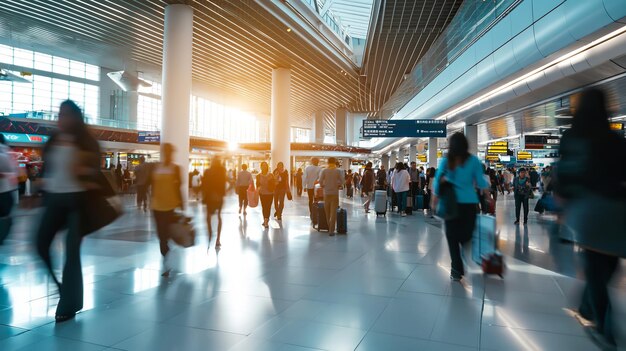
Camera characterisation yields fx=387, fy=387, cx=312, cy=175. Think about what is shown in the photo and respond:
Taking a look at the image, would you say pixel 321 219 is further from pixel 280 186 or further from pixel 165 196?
pixel 165 196

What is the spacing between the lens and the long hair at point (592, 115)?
269 centimetres

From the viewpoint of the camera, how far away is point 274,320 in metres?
3.51

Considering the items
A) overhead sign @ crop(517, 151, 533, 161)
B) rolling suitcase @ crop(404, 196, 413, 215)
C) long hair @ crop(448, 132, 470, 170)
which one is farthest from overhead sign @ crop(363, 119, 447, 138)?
overhead sign @ crop(517, 151, 533, 161)

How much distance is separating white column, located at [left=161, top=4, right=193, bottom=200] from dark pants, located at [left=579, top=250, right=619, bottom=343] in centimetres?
1745

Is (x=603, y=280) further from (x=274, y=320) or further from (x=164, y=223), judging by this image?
(x=164, y=223)

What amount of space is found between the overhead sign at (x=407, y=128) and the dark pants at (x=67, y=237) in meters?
19.1

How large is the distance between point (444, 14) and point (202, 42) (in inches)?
602

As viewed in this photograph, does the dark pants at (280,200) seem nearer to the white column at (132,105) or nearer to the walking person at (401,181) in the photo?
the walking person at (401,181)

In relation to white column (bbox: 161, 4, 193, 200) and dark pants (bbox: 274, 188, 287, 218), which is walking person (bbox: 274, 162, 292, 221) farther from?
white column (bbox: 161, 4, 193, 200)

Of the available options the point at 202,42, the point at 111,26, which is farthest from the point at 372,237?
the point at 111,26

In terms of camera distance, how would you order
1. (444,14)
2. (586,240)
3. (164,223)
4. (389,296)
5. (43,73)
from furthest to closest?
(43,73) → (444,14) → (164,223) → (389,296) → (586,240)

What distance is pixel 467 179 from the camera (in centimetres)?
454

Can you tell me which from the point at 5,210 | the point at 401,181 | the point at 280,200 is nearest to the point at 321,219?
the point at 280,200

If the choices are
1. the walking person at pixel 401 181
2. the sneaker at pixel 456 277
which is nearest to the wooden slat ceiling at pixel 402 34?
the walking person at pixel 401 181
